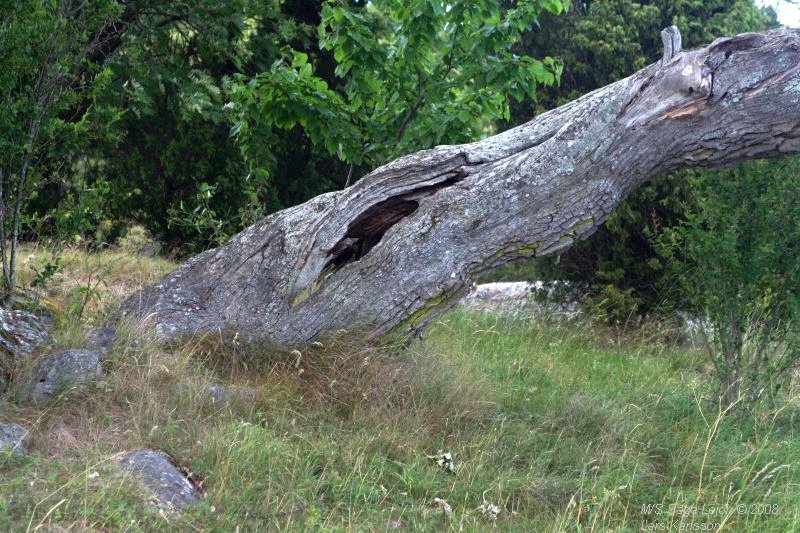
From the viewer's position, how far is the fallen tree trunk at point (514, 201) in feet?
17.6

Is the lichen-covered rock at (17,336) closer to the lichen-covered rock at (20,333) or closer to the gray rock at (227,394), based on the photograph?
the lichen-covered rock at (20,333)

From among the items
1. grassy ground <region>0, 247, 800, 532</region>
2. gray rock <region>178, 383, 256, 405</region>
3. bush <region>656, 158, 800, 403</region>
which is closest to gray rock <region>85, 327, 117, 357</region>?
grassy ground <region>0, 247, 800, 532</region>

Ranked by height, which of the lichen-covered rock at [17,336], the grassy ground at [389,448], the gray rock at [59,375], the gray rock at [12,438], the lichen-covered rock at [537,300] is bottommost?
the lichen-covered rock at [537,300]

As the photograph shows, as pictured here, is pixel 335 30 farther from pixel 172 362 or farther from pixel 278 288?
pixel 172 362

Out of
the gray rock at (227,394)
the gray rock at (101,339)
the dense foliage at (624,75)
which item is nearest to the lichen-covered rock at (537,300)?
the dense foliage at (624,75)

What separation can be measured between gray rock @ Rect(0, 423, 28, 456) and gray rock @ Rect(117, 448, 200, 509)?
48 centimetres

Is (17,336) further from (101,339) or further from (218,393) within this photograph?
→ (218,393)

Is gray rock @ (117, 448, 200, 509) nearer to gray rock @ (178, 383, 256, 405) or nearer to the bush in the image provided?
gray rock @ (178, 383, 256, 405)

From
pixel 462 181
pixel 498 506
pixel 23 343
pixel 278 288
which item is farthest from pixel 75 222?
pixel 498 506

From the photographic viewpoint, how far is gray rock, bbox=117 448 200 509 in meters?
3.83

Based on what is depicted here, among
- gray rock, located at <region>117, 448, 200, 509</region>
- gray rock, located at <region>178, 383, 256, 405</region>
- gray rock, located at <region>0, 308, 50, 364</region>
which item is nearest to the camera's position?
gray rock, located at <region>117, 448, 200, 509</region>

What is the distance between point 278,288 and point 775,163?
3.45 metres

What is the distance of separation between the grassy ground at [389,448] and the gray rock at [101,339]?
85mm

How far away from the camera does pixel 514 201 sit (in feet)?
18.1
